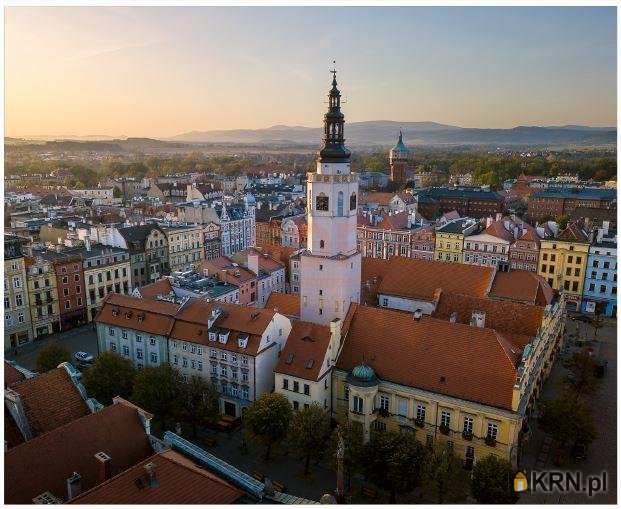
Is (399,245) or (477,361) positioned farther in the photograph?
(399,245)

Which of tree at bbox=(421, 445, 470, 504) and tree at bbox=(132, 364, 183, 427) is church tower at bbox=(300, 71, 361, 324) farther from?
tree at bbox=(421, 445, 470, 504)

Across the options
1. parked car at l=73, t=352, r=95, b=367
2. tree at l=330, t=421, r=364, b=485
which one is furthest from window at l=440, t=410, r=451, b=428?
parked car at l=73, t=352, r=95, b=367

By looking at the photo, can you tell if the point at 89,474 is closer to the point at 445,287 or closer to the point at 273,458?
the point at 273,458

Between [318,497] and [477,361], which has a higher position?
[477,361]

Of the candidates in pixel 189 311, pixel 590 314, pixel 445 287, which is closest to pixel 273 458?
pixel 189 311

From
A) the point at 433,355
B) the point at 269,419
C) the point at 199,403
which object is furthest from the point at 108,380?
the point at 433,355

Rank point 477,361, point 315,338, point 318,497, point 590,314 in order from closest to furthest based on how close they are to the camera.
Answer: point 318,497, point 477,361, point 315,338, point 590,314

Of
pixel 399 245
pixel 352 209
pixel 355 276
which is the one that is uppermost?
pixel 352 209
